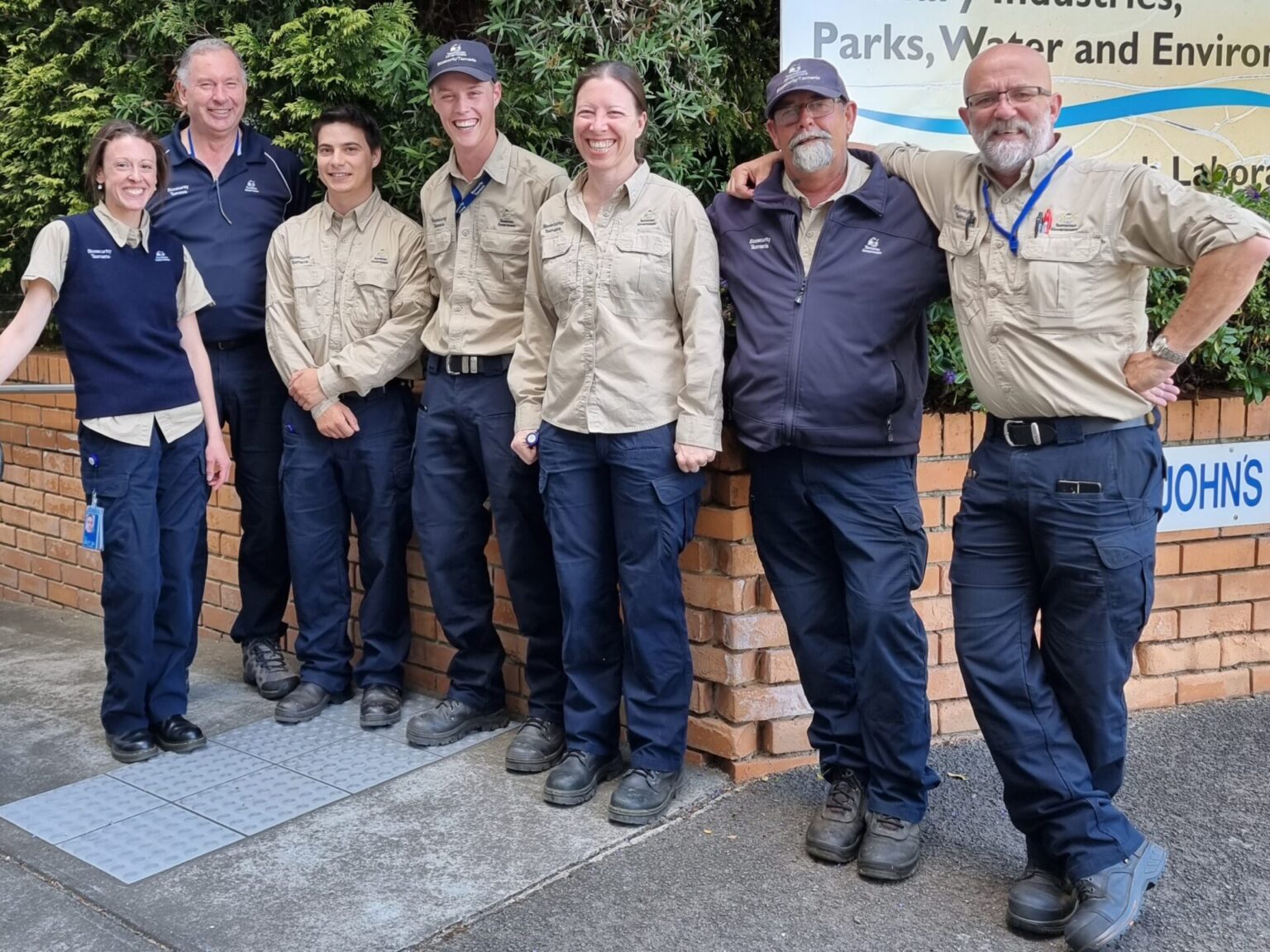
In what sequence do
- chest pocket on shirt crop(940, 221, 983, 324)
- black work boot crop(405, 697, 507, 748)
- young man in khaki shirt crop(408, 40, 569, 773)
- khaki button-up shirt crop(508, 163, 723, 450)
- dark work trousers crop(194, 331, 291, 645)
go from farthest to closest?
dark work trousers crop(194, 331, 291, 645) < black work boot crop(405, 697, 507, 748) < young man in khaki shirt crop(408, 40, 569, 773) < khaki button-up shirt crop(508, 163, 723, 450) < chest pocket on shirt crop(940, 221, 983, 324)

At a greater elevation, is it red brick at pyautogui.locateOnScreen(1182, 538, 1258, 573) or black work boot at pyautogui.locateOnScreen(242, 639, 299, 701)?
red brick at pyautogui.locateOnScreen(1182, 538, 1258, 573)

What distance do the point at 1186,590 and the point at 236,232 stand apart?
348cm

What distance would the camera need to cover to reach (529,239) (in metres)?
4.09

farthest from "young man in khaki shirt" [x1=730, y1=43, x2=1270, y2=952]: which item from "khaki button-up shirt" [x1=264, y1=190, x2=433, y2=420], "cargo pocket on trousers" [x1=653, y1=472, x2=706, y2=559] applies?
"khaki button-up shirt" [x1=264, y1=190, x2=433, y2=420]

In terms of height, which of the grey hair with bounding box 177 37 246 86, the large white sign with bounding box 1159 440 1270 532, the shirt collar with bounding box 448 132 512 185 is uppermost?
the grey hair with bounding box 177 37 246 86

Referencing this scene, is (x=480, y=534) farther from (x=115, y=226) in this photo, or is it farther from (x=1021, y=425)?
(x=1021, y=425)

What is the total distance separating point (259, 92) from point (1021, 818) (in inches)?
148

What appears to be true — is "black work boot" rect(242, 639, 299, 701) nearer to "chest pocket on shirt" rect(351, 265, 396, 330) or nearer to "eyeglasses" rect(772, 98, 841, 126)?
"chest pocket on shirt" rect(351, 265, 396, 330)

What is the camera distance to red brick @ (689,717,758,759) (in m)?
3.98

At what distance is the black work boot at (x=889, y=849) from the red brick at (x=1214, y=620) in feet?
5.06

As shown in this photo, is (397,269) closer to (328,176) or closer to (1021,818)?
(328,176)

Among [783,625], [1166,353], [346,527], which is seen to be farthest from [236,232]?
[1166,353]

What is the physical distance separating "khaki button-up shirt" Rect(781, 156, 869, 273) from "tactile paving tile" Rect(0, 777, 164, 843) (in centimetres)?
245

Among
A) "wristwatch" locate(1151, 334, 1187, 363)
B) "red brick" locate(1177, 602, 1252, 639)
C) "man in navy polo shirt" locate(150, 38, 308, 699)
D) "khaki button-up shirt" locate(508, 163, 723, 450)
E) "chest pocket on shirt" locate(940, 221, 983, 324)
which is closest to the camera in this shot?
"wristwatch" locate(1151, 334, 1187, 363)
